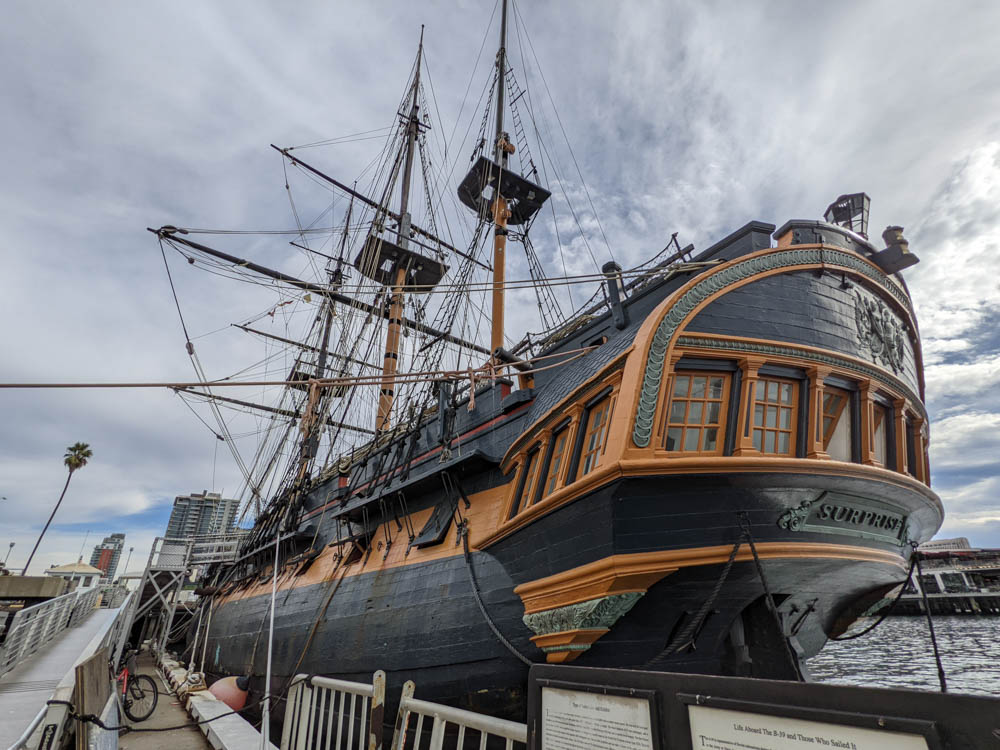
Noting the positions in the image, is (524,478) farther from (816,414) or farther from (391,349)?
(391,349)

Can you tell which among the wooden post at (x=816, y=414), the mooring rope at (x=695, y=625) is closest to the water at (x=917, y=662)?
the mooring rope at (x=695, y=625)

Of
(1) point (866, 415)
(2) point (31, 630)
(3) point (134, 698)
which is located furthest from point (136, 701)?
(1) point (866, 415)

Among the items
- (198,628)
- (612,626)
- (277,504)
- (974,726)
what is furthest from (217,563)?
(974,726)

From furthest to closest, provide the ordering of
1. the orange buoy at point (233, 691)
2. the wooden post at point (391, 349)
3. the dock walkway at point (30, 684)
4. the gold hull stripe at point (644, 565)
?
the wooden post at point (391, 349) → the orange buoy at point (233, 691) → the dock walkway at point (30, 684) → the gold hull stripe at point (644, 565)

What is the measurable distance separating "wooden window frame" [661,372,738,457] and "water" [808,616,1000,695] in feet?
15.8

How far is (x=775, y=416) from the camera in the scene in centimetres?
474

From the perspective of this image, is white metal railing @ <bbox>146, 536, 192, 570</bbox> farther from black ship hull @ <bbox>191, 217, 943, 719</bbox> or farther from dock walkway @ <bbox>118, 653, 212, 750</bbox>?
black ship hull @ <bbox>191, 217, 943, 719</bbox>

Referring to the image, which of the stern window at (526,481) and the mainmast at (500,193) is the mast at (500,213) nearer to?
the mainmast at (500,193)

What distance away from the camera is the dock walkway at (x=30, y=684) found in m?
4.86

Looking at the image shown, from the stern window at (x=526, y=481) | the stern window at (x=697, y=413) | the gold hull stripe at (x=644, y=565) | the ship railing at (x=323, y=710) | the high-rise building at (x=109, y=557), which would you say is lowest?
the high-rise building at (x=109, y=557)

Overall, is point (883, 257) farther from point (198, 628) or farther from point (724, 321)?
point (198, 628)

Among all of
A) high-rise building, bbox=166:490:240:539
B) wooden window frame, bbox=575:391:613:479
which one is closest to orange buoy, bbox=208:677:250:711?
wooden window frame, bbox=575:391:613:479

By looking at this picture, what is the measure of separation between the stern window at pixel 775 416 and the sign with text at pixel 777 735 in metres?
3.38

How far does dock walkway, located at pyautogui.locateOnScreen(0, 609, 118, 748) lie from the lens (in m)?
4.86
